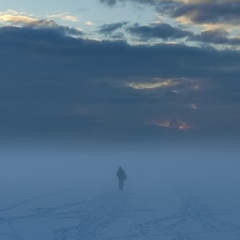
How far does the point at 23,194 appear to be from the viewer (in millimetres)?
31250

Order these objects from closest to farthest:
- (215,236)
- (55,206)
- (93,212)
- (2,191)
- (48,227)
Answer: (215,236), (48,227), (93,212), (55,206), (2,191)

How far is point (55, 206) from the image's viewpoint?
25297mm

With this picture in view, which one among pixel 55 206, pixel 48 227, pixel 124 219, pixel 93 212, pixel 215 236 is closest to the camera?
pixel 215 236

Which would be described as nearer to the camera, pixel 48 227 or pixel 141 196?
pixel 48 227

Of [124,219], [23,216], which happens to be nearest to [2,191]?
[23,216]

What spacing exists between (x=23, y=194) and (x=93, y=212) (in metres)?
Result: 8.97

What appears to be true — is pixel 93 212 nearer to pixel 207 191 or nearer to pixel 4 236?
pixel 4 236

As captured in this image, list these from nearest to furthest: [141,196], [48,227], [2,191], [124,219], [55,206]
→ 1. [48,227]
2. [124,219]
3. [55,206]
4. [141,196]
5. [2,191]

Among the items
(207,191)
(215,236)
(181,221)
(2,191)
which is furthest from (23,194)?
(215,236)

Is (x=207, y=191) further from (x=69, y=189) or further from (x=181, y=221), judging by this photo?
(x=181, y=221)

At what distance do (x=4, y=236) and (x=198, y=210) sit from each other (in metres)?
7.04

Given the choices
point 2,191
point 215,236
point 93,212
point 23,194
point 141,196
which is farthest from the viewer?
point 2,191

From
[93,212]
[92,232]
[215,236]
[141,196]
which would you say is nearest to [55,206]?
[93,212]

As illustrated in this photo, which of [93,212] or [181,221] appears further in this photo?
[93,212]
